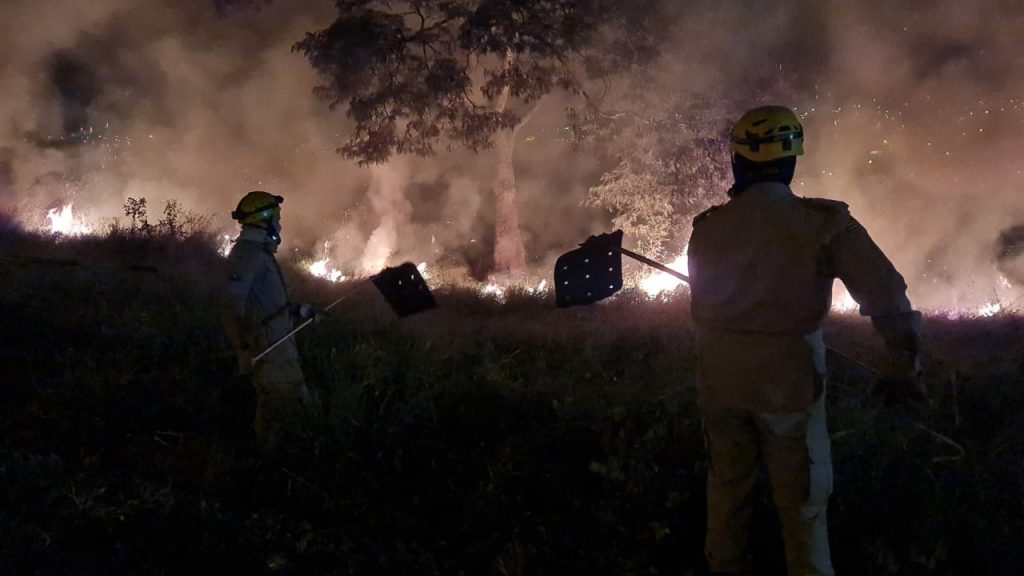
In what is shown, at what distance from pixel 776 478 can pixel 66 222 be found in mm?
14813

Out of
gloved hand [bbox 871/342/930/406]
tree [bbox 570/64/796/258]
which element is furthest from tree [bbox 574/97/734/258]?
gloved hand [bbox 871/342/930/406]

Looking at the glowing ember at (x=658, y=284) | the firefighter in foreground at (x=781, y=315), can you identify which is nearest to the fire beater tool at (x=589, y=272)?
the firefighter in foreground at (x=781, y=315)

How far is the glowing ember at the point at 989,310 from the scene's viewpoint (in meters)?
10.7

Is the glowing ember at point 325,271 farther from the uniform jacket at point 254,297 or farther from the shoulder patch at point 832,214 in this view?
the shoulder patch at point 832,214

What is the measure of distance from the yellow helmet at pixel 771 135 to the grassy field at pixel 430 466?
57.0 inches

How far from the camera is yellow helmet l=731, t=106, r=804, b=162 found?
2.93 meters

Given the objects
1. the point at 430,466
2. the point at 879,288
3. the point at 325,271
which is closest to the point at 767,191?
the point at 879,288

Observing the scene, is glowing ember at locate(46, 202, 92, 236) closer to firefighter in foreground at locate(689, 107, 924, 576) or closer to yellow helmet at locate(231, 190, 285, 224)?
yellow helmet at locate(231, 190, 285, 224)

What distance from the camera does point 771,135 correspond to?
294 centimetres

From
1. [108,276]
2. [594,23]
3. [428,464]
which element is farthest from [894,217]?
[428,464]

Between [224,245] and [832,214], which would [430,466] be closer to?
[832,214]

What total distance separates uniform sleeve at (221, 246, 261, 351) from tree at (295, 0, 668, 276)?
9.37 m

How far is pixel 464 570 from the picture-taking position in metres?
3.57

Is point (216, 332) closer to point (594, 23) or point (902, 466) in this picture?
point (902, 466)
